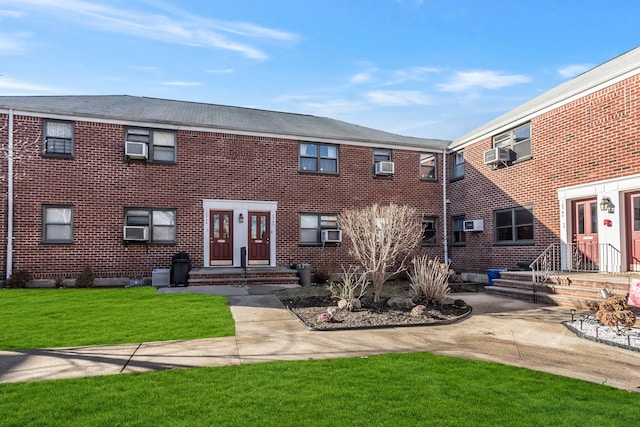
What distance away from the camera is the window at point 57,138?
13570 mm

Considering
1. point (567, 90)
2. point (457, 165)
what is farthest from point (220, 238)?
point (567, 90)

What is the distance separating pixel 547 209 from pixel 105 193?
14.5 m

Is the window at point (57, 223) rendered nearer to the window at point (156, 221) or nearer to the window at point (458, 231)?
the window at point (156, 221)

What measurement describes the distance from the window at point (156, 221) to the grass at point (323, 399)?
10452mm

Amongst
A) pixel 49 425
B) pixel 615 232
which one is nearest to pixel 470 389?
pixel 49 425

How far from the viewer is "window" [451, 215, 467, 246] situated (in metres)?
17.6

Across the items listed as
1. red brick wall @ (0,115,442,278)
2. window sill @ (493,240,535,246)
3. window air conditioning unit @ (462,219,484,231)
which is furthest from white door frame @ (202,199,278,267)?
window sill @ (493,240,535,246)

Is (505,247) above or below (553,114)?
below

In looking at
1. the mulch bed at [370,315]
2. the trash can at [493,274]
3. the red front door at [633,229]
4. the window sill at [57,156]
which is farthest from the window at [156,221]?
the red front door at [633,229]

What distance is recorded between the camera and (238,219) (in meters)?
15.3

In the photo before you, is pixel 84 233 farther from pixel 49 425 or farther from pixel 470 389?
pixel 470 389

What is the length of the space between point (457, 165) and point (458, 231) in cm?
289

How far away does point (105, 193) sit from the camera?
45.9 ft

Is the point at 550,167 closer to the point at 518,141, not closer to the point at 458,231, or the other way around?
the point at 518,141
